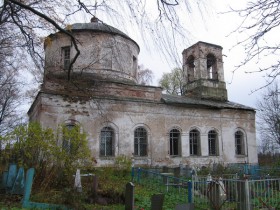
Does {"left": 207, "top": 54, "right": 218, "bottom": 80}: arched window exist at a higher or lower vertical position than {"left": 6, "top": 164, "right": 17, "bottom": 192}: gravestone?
higher

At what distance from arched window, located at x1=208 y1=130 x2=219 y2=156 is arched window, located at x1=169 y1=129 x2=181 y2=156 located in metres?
2.49

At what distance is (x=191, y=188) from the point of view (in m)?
8.33

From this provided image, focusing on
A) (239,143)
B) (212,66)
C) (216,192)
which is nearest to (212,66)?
(212,66)

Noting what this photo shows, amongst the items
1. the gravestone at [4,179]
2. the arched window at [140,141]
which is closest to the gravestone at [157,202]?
the gravestone at [4,179]

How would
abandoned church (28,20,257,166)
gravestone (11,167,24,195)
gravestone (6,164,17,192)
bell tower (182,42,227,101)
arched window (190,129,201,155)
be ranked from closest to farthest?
gravestone (11,167,24,195) → gravestone (6,164,17,192) → abandoned church (28,20,257,166) → arched window (190,129,201,155) → bell tower (182,42,227,101)

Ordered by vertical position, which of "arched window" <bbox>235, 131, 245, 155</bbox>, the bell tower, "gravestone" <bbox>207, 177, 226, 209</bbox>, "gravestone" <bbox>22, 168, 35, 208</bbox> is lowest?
"gravestone" <bbox>207, 177, 226, 209</bbox>

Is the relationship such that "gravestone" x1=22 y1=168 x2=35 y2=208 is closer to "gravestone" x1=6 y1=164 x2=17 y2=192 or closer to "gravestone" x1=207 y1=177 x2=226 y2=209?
"gravestone" x1=6 y1=164 x2=17 y2=192

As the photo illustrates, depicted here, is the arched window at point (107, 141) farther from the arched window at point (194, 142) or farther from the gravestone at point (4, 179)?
the gravestone at point (4, 179)

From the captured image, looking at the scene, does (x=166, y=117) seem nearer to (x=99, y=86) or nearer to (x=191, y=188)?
(x=99, y=86)

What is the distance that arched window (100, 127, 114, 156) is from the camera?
621 inches

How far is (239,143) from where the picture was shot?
2014cm

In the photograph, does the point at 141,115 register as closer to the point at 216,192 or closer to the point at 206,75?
the point at 206,75

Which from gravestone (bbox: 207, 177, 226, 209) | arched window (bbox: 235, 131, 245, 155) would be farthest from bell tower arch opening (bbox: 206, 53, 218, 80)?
gravestone (bbox: 207, 177, 226, 209)

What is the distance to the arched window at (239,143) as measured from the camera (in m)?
20.0
